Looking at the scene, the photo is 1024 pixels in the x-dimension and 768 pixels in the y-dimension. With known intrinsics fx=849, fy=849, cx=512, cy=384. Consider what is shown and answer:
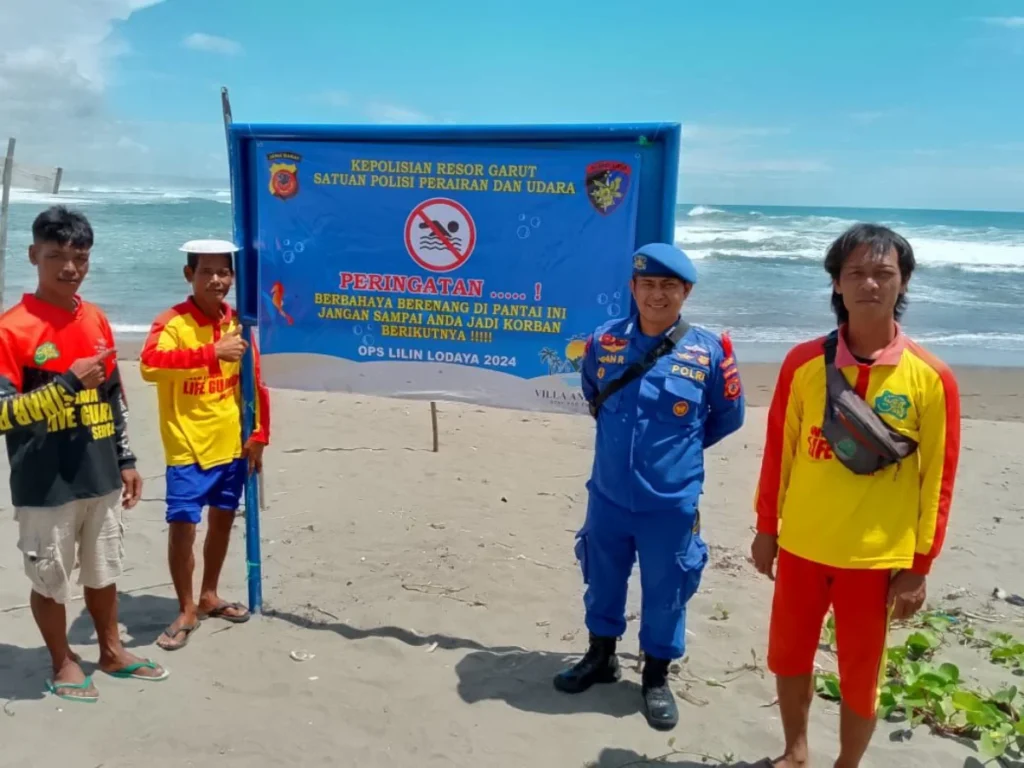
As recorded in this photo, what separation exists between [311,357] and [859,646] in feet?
8.61

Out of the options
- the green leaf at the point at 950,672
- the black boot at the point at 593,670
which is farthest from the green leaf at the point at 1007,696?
the black boot at the point at 593,670

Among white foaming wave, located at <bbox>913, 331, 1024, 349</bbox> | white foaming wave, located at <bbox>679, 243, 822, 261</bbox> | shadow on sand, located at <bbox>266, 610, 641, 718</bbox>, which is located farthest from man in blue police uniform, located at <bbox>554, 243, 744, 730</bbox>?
Result: white foaming wave, located at <bbox>679, 243, 822, 261</bbox>

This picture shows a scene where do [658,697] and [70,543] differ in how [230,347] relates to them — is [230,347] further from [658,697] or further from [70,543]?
[658,697]

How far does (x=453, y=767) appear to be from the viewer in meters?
3.01

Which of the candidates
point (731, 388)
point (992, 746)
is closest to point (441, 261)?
point (731, 388)

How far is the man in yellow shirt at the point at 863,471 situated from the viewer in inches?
98.1

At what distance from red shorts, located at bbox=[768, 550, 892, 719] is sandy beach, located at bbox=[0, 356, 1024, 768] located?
550 millimetres

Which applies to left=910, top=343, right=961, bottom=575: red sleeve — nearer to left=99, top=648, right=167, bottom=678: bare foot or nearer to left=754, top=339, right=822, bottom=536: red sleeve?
left=754, top=339, right=822, bottom=536: red sleeve

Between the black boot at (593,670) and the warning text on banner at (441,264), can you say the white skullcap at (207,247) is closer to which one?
the warning text on banner at (441,264)

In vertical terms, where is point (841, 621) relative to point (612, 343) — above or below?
below

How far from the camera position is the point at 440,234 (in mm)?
3750

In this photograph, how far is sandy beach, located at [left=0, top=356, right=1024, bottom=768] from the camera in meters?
3.12

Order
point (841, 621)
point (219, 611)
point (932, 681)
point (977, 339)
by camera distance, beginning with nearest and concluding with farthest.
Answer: point (841, 621), point (932, 681), point (219, 611), point (977, 339)

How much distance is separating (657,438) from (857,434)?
819 millimetres
